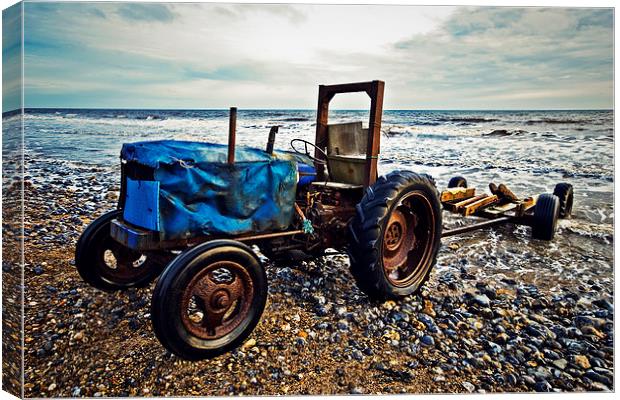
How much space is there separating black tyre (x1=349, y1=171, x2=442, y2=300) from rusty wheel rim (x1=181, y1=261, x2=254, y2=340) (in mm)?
1009

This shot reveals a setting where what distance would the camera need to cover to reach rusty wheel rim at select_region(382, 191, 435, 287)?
4.42 metres

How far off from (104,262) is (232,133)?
184cm

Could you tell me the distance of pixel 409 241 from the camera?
4.64 m

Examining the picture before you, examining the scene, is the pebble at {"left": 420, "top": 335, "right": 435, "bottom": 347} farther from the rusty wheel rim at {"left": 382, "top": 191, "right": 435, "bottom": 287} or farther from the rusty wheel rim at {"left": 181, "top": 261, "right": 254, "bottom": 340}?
the rusty wheel rim at {"left": 181, "top": 261, "right": 254, "bottom": 340}

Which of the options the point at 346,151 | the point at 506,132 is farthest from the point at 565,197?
the point at 506,132

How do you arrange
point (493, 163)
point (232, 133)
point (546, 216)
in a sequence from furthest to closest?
point (493, 163) < point (546, 216) < point (232, 133)

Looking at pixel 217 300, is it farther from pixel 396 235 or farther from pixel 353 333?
pixel 396 235

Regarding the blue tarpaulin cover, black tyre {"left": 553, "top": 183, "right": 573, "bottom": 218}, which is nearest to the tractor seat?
the blue tarpaulin cover

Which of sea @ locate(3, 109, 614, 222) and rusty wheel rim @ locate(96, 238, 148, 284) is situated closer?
rusty wheel rim @ locate(96, 238, 148, 284)

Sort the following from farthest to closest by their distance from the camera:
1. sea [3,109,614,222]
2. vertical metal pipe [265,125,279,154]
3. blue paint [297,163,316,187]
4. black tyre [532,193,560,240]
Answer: black tyre [532,193,560,240] < sea [3,109,614,222] < blue paint [297,163,316,187] < vertical metal pipe [265,125,279,154]

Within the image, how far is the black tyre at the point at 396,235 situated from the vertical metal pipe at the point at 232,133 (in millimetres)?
1133

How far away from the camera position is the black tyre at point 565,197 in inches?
251

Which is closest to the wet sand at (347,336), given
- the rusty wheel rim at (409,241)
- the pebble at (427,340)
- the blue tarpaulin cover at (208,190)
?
the pebble at (427,340)

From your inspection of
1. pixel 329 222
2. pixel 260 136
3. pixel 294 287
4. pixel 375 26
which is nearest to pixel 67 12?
pixel 375 26
